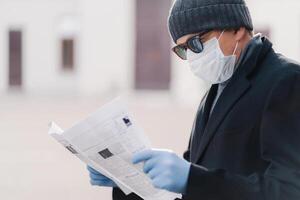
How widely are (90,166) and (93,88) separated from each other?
71.8 ft

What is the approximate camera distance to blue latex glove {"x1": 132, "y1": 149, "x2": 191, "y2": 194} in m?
1.82

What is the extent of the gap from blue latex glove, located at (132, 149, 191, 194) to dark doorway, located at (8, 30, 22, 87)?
24.4 metres

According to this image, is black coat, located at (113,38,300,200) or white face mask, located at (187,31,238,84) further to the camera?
white face mask, located at (187,31,238,84)

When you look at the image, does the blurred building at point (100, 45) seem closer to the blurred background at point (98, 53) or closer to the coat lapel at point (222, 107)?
the blurred background at point (98, 53)

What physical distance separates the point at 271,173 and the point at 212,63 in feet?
1.70

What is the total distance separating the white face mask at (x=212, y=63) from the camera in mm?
2195

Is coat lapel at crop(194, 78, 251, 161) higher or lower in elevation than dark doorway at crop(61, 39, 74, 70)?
higher

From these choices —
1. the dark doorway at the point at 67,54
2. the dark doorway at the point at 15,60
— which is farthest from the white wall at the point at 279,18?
the dark doorway at the point at 15,60

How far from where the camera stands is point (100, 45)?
23.8 metres

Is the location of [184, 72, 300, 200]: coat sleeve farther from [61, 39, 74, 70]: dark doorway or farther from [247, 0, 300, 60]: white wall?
[61, 39, 74, 70]: dark doorway

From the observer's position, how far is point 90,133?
199 centimetres

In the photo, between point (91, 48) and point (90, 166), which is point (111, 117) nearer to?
point (90, 166)

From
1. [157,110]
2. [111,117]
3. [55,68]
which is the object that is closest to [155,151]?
[111,117]

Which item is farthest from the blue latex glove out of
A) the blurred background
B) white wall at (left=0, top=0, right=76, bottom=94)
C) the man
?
white wall at (left=0, top=0, right=76, bottom=94)
